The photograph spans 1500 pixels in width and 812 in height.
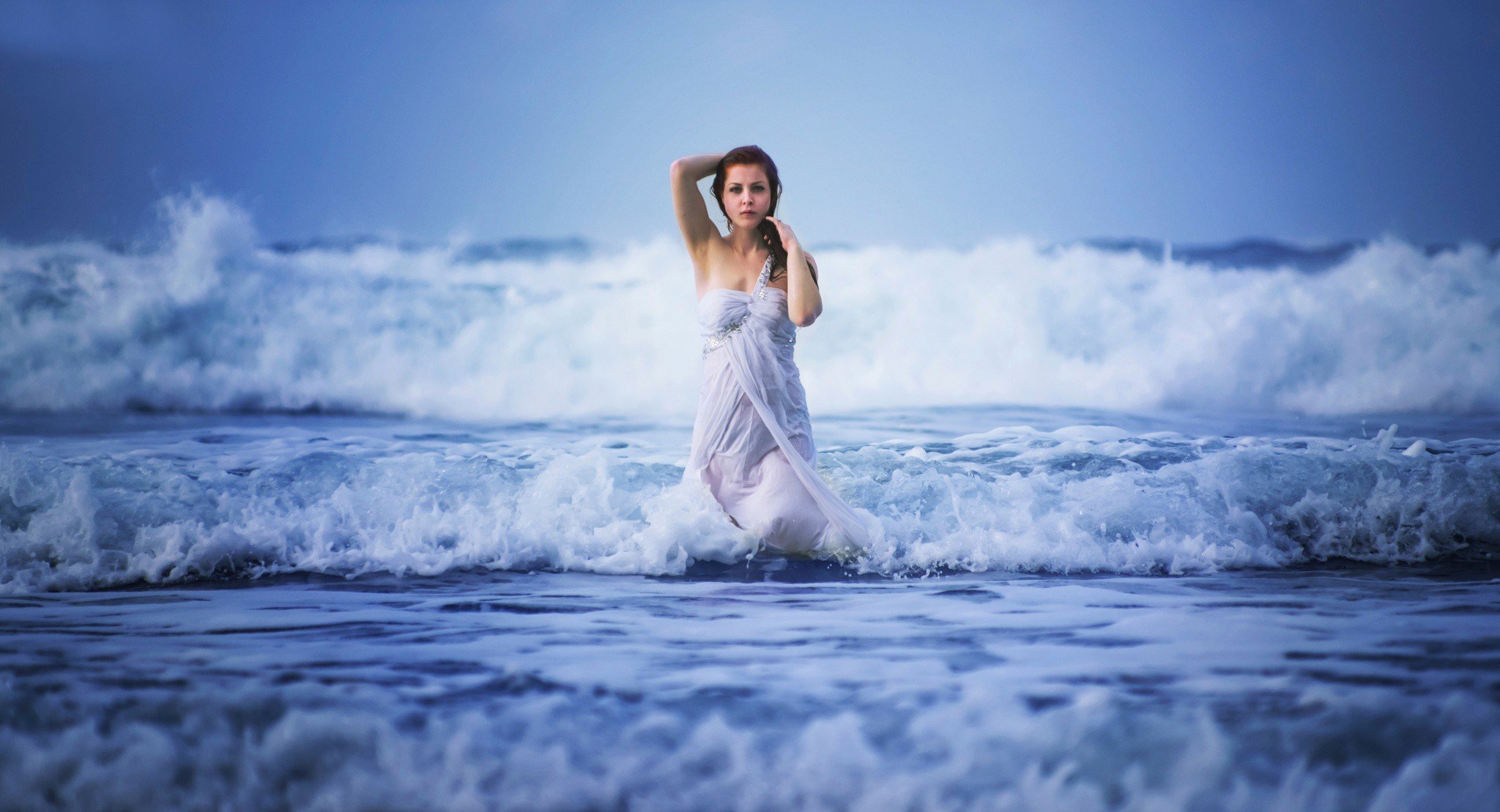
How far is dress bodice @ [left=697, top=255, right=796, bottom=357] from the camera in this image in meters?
3.02

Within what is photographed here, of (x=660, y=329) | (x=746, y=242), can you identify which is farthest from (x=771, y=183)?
(x=660, y=329)

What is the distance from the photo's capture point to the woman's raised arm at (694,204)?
3.01 meters

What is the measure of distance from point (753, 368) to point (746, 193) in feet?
1.81

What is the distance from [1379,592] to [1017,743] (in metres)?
1.71

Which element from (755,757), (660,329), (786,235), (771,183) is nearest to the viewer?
(755,757)

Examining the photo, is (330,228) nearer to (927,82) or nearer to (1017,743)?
(927,82)

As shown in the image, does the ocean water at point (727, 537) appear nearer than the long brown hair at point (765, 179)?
Yes

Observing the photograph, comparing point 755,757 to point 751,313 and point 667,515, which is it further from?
point 751,313

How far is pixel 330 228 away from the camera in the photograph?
19.0ft

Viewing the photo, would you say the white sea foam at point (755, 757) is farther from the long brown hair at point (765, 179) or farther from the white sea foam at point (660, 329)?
the white sea foam at point (660, 329)

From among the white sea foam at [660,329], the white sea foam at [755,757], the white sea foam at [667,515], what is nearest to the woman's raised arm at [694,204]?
the white sea foam at [667,515]

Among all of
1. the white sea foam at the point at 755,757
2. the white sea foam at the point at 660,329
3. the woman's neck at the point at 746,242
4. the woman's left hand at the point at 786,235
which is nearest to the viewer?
the white sea foam at the point at 755,757

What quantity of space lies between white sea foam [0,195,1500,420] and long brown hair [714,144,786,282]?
2.69 meters

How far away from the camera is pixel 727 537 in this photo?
299cm
